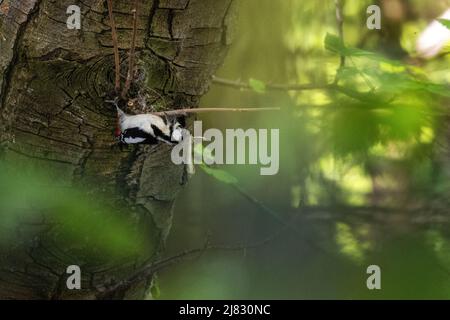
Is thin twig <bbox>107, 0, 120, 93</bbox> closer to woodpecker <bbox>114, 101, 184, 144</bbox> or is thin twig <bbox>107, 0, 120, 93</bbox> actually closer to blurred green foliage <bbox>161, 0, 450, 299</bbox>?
woodpecker <bbox>114, 101, 184, 144</bbox>

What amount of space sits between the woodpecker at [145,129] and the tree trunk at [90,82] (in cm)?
2

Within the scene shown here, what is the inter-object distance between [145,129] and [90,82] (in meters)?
0.07

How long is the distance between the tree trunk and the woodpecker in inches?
0.7

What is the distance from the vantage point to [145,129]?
0.51 metres

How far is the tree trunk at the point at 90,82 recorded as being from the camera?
1.65ft

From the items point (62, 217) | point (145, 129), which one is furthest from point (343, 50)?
point (62, 217)

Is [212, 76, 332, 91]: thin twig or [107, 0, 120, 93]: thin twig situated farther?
[212, 76, 332, 91]: thin twig

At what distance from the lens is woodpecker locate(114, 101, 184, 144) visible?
0.51 m

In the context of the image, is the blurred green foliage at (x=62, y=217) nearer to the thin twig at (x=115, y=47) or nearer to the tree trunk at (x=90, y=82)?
the tree trunk at (x=90, y=82)

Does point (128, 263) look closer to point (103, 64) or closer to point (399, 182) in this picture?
point (103, 64)

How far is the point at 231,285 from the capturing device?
924mm

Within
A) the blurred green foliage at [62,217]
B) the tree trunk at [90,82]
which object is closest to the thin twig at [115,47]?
the tree trunk at [90,82]

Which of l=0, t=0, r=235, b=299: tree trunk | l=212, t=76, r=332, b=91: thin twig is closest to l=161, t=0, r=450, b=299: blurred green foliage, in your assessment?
l=212, t=76, r=332, b=91: thin twig

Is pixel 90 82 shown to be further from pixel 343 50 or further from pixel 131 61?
pixel 343 50
